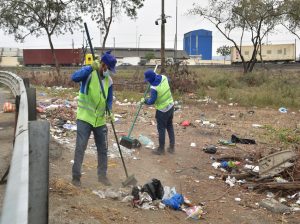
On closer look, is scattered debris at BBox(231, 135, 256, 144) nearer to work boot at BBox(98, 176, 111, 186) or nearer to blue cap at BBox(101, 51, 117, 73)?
work boot at BBox(98, 176, 111, 186)

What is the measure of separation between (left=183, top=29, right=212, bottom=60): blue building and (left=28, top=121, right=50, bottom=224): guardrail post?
2839 inches

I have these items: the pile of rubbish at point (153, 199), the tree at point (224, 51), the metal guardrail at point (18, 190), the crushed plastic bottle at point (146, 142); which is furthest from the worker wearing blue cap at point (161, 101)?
the tree at point (224, 51)

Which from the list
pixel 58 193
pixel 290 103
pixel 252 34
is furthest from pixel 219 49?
pixel 58 193

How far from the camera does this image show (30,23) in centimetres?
2906

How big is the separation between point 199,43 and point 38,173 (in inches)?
3154

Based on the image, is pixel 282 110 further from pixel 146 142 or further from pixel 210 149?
pixel 146 142

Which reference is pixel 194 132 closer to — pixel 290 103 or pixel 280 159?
pixel 280 159

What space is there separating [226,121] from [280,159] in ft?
19.2

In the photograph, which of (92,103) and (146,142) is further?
(146,142)

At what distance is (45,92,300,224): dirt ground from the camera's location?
4930mm

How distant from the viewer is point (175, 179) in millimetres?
7133

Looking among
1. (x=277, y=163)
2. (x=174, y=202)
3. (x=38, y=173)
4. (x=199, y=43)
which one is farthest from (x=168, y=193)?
(x=199, y=43)

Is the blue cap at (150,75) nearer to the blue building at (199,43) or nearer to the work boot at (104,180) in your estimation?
the work boot at (104,180)

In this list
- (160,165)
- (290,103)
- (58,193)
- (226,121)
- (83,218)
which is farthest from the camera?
(290,103)
